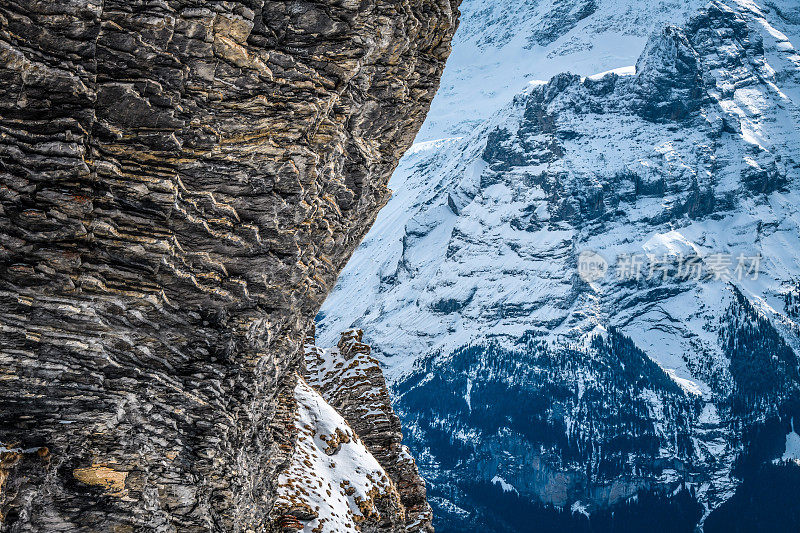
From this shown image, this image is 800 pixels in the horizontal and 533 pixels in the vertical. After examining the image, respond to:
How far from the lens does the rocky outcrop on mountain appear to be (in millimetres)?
33438

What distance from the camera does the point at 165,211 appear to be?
33.7 feet

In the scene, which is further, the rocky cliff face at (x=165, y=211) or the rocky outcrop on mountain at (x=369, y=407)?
the rocky outcrop on mountain at (x=369, y=407)

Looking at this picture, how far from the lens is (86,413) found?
11.2m

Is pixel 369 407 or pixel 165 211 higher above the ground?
pixel 165 211

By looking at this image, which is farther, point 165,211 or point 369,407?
point 369,407

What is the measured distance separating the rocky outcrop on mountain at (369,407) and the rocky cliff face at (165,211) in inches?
817

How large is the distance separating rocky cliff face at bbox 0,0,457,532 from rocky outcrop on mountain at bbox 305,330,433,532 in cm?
2076

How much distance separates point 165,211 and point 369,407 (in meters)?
26.1

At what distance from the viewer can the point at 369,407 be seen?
114 ft

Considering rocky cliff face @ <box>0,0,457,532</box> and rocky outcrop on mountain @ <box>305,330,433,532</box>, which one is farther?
rocky outcrop on mountain @ <box>305,330,433,532</box>

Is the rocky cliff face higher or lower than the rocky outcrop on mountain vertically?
higher

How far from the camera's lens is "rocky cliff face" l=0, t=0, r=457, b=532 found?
9023 millimetres

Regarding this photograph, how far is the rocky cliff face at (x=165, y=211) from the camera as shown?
902 cm

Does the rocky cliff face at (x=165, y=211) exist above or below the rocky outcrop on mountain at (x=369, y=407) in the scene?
above
